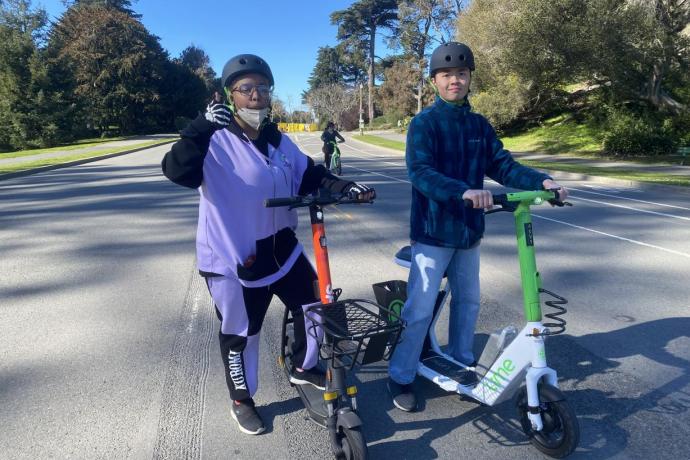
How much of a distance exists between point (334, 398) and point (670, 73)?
27.6 meters

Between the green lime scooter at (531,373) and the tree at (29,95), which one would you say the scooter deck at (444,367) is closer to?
the green lime scooter at (531,373)

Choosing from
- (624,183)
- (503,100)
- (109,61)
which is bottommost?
(624,183)

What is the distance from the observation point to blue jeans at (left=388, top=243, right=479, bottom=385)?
3.23 meters

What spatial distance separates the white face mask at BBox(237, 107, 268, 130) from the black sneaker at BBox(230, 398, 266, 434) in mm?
1658

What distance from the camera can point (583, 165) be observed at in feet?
66.0

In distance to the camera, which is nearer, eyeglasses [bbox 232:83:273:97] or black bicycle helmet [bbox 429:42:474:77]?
A: eyeglasses [bbox 232:83:273:97]

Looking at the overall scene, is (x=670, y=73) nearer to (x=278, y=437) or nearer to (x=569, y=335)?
(x=569, y=335)

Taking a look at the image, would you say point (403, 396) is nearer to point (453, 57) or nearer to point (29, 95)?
point (453, 57)

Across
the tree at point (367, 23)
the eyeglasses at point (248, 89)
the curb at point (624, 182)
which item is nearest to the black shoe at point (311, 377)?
the eyeglasses at point (248, 89)

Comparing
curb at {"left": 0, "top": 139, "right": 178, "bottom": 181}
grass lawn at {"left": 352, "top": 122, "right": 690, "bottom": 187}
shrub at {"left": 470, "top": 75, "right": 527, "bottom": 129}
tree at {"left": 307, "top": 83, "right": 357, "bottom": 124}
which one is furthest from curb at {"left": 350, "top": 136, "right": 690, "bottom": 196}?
tree at {"left": 307, "top": 83, "right": 357, "bottom": 124}

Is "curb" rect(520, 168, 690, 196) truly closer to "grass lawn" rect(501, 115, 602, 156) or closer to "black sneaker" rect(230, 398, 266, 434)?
"grass lawn" rect(501, 115, 602, 156)

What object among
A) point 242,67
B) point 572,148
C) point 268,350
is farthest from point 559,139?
point 242,67

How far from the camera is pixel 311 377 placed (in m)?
3.29

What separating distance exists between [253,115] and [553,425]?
2293mm
